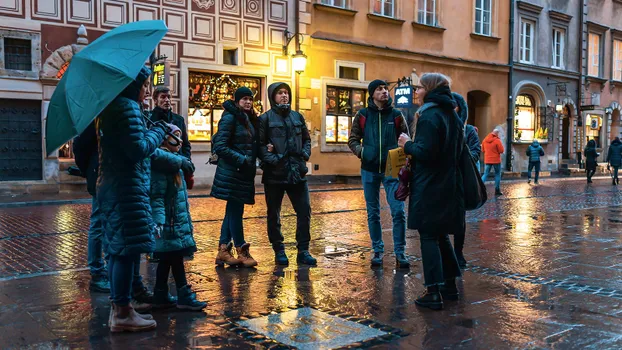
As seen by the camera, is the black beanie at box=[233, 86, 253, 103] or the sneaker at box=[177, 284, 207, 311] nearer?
Answer: the sneaker at box=[177, 284, 207, 311]

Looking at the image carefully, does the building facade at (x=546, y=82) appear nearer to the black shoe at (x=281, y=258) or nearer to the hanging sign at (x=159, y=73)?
the hanging sign at (x=159, y=73)

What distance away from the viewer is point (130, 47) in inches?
163

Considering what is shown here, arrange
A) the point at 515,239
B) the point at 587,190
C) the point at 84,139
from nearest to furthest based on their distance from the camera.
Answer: the point at 84,139
the point at 515,239
the point at 587,190

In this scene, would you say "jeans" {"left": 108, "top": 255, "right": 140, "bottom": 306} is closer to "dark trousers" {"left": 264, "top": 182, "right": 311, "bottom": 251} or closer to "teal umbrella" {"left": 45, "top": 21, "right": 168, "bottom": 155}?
"teal umbrella" {"left": 45, "top": 21, "right": 168, "bottom": 155}

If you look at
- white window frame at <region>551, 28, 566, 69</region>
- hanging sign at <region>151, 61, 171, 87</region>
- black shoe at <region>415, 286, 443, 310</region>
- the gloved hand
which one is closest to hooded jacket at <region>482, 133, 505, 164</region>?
hanging sign at <region>151, 61, 171, 87</region>

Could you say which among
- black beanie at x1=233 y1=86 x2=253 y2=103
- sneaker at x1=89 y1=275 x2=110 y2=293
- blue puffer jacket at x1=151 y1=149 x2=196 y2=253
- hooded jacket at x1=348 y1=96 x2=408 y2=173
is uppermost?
black beanie at x1=233 y1=86 x2=253 y2=103

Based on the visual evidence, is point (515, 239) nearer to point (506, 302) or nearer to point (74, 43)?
point (506, 302)

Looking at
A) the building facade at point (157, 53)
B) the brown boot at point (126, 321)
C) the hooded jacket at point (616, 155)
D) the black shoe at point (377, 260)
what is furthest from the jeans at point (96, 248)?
the hooded jacket at point (616, 155)

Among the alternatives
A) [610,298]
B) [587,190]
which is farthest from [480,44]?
[610,298]

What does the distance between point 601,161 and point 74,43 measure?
2717 centimetres

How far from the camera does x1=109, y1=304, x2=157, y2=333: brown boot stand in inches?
174

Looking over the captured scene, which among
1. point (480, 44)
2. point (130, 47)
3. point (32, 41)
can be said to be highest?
point (480, 44)

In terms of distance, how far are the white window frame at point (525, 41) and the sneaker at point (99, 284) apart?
25.8 metres

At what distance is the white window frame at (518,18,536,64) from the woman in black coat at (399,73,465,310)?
2497 cm
